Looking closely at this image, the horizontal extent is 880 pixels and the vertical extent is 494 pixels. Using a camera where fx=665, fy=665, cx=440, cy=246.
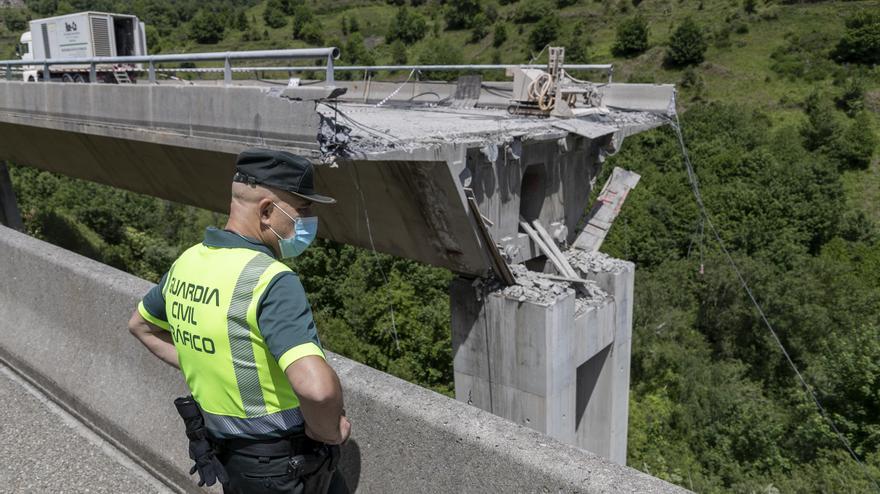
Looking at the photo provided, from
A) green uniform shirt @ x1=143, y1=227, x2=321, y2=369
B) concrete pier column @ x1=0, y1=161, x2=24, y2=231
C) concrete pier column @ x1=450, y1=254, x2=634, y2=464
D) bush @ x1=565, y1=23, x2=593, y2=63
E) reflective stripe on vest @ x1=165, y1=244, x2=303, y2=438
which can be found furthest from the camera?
bush @ x1=565, y1=23, x2=593, y2=63

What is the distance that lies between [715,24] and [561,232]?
182 feet

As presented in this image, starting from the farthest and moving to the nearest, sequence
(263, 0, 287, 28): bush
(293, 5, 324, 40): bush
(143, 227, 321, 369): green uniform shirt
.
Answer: (263, 0, 287, 28): bush < (293, 5, 324, 40): bush < (143, 227, 321, 369): green uniform shirt

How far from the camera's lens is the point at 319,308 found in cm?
2548

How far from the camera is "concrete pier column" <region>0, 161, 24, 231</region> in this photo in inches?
777

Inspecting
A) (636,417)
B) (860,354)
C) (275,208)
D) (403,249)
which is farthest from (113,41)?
(860,354)

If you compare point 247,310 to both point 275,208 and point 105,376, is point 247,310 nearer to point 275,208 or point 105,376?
point 275,208

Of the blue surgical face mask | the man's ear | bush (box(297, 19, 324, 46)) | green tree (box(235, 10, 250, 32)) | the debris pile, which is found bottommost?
the debris pile

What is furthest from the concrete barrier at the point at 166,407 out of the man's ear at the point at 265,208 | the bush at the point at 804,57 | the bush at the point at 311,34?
the bush at the point at 311,34

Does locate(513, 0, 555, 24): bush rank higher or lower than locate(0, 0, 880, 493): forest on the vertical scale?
higher

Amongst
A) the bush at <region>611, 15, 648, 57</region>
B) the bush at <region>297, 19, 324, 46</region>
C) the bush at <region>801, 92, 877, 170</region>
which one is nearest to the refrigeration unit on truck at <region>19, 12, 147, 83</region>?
the bush at <region>801, 92, 877, 170</region>

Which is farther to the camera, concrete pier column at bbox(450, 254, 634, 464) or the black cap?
concrete pier column at bbox(450, 254, 634, 464)

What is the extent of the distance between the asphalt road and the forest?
1179cm

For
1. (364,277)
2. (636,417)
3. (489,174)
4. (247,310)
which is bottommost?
(636,417)

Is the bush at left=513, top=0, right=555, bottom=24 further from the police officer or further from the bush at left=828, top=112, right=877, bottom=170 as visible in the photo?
the police officer
